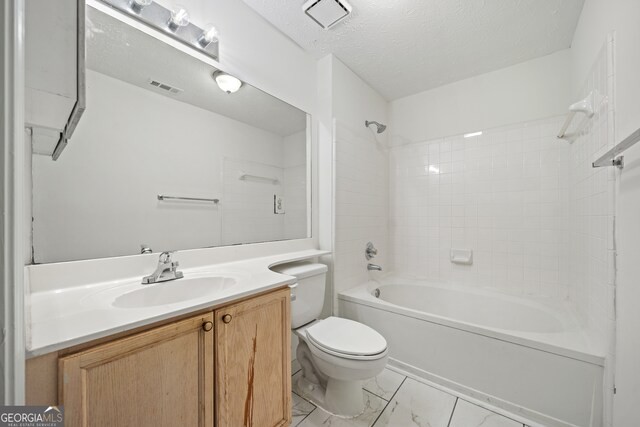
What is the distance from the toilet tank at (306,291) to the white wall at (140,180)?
35 centimetres

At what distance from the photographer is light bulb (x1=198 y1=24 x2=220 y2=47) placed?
4.31 ft

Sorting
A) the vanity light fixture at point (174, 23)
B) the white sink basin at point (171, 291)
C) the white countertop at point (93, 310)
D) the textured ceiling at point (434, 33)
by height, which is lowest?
the white sink basin at point (171, 291)

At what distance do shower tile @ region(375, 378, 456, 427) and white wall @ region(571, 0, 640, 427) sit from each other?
A: 694 millimetres

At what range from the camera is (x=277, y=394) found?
3.65 ft

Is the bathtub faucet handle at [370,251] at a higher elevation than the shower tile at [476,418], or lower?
higher

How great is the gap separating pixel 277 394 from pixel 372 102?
2.45 meters

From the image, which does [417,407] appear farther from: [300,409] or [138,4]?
[138,4]

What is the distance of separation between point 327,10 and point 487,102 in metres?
1.58

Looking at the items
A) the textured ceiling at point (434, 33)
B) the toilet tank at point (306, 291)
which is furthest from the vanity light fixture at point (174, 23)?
the toilet tank at point (306, 291)

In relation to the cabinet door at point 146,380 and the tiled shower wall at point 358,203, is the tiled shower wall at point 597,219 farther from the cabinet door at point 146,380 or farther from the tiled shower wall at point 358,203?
the cabinet door at point 146,380

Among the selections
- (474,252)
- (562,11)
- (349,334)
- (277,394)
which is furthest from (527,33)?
(277,394)

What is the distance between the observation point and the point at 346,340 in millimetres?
1393

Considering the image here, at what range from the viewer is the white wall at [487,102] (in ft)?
6.36

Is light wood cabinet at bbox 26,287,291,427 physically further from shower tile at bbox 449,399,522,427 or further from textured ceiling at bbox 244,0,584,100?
textured ceiling at bbox 244,0,584,100
